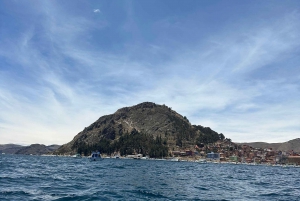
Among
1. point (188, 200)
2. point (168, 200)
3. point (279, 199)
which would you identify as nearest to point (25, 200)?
point (168, 200)

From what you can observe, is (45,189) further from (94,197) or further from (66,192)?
(94,197)

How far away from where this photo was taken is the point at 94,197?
81.7 feet

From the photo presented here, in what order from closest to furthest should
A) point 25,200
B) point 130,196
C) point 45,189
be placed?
point 25,200 → point 130,196 → point 45,189

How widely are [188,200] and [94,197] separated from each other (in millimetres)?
9541

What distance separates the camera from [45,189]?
28984 mm

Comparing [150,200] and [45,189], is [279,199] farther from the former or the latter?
[45,189]

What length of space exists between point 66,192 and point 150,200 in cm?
939

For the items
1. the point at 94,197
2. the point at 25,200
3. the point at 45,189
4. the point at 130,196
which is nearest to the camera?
the point at 25,200

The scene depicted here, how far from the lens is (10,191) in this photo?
85.8ft

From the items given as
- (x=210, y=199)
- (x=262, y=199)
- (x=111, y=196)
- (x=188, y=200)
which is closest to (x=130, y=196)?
(x=111, y=196)

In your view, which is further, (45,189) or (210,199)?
(45,189)

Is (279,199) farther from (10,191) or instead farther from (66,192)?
(10,191)

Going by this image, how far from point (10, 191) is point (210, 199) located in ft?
69.2

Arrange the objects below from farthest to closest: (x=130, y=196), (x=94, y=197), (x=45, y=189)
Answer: (x=45, y=189), (x=130, y=196), (x=94, y=197)
